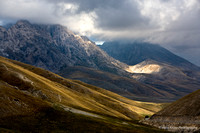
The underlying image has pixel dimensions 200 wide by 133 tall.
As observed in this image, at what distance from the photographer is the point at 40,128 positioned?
44.2m

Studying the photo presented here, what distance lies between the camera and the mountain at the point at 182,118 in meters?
71.6

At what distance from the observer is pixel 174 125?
78000 mm

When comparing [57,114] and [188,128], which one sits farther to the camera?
[188,128]

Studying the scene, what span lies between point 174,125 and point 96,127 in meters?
42.6

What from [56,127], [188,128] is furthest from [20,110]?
[188,128]

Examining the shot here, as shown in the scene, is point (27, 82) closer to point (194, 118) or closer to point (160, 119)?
point (160, 119)

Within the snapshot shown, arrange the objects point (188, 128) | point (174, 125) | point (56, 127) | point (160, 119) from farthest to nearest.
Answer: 1. point (160, 119)
2. point (174, 125)
3. point (188, 128)
4. point (56, 127)

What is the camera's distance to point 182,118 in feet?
257

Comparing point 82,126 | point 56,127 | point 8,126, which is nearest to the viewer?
point 8,126

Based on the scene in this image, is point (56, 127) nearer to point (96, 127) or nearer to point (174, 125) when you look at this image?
point (96, 127)

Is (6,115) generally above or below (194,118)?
below

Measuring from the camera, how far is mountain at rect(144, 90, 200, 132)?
235ft

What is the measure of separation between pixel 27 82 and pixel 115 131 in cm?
5821

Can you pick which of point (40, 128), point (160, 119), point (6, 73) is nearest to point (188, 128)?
point (160, 119)
